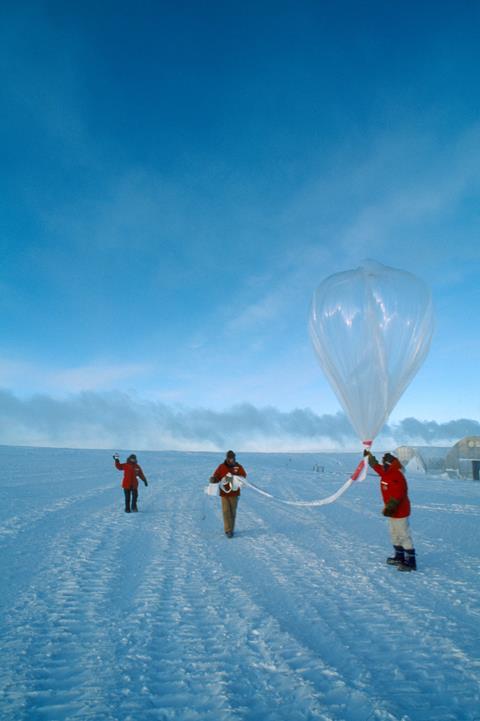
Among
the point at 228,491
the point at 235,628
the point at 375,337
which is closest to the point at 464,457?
the point at 228,491

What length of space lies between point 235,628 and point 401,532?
10.6ft

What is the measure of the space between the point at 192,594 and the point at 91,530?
184 inches

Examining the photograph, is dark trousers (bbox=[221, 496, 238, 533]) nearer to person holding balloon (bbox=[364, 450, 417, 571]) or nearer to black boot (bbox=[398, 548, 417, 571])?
person holding balloon (bbox=[364, 450, 417, 571])

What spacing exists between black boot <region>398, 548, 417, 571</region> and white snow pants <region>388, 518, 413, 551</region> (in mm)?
43

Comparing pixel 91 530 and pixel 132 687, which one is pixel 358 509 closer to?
pixel 91 530

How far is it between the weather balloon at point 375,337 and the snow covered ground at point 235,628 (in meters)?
2.55

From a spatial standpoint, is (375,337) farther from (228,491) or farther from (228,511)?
(228,511)

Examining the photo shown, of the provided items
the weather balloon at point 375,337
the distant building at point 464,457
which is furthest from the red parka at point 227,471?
the distant building at point 464,457

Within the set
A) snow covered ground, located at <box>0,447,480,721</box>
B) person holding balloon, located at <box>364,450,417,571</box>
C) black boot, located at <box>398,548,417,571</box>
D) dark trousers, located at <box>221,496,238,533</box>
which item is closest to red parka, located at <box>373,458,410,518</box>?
person holding balloon, located at <box>364,450,417,571</box>

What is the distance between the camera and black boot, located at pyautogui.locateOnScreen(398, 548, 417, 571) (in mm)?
5871

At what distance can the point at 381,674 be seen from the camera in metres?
3.21

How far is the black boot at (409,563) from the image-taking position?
5.87 m

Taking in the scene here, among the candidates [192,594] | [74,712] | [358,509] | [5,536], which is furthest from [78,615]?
[358,509]

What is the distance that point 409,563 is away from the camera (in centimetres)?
593
